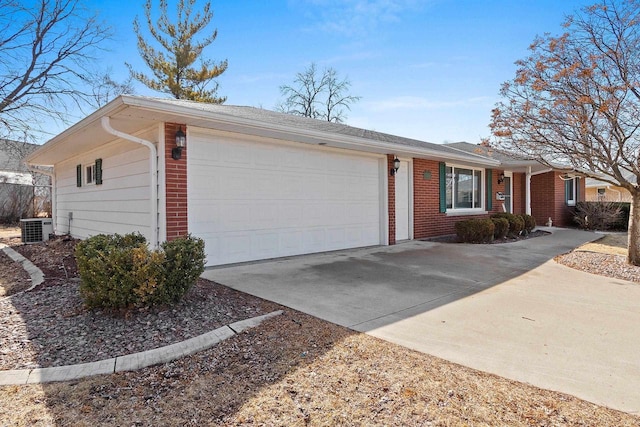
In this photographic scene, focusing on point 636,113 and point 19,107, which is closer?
point 636,113

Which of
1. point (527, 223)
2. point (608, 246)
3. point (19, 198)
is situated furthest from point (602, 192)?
point (19, 198)

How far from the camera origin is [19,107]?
1475 cm

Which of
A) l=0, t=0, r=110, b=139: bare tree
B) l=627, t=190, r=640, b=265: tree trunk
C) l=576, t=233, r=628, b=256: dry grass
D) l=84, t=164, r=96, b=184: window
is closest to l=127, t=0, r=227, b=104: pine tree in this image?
l=0, t=0, r=110, b=139: bare tree

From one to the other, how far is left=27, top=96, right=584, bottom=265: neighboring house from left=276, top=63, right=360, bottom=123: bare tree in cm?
1961

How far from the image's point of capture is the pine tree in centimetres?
1898

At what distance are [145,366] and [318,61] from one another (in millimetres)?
29085

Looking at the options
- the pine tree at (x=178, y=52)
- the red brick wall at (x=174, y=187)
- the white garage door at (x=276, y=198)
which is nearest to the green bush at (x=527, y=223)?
the white garage door at (x=276, y=198)

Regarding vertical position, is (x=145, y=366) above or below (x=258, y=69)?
below

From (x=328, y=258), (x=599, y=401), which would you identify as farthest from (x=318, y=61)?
(x=599, y=401)

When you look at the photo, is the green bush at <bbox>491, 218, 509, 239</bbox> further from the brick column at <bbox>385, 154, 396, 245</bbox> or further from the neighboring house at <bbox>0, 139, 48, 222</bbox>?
the neighboring house at <bbox>0, 139, 48, 222</bbox>

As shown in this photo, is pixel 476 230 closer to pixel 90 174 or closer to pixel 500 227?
pixel 500 227

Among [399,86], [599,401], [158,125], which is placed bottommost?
[599,401]

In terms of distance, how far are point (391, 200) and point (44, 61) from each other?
15.5 meters

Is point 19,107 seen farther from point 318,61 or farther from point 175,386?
point 318,61
